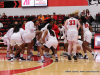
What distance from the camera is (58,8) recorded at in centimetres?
1339

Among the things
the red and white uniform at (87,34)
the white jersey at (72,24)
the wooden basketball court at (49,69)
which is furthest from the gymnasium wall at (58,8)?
the wooden basketball court at (49,69)

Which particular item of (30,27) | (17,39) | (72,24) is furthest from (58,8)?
(17,39)

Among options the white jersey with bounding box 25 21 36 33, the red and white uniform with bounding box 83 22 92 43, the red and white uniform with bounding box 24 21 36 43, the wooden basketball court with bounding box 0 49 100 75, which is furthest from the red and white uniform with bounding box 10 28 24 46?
the red and white uniform with bounding box 83 22 92 43

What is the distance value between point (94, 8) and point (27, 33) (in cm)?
911

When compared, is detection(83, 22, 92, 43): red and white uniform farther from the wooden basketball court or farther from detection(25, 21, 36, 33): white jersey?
detection(25, 21, 36, 33): white jersey

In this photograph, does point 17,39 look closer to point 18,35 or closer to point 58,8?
point 18,35

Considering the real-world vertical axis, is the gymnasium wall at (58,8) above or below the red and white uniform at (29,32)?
above

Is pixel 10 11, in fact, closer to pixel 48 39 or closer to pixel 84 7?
pixel 84 7

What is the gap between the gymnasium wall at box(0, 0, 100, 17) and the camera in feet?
42.3

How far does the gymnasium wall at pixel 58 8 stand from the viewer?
12893mm

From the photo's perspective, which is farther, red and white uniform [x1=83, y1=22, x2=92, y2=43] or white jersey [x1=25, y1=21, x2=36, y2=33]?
red and white uniform [x1=83, y1=22, x2=92, y2=43]

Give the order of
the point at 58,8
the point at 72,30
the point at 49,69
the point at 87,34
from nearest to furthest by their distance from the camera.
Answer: the point at 49,69, the point at 72,30, the point at 87,34, the point at 58,8

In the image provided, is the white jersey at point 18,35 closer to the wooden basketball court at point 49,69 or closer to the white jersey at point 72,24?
the wooden basketball court at point 49,69

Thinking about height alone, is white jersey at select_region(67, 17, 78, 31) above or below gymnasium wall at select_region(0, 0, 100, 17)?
below
